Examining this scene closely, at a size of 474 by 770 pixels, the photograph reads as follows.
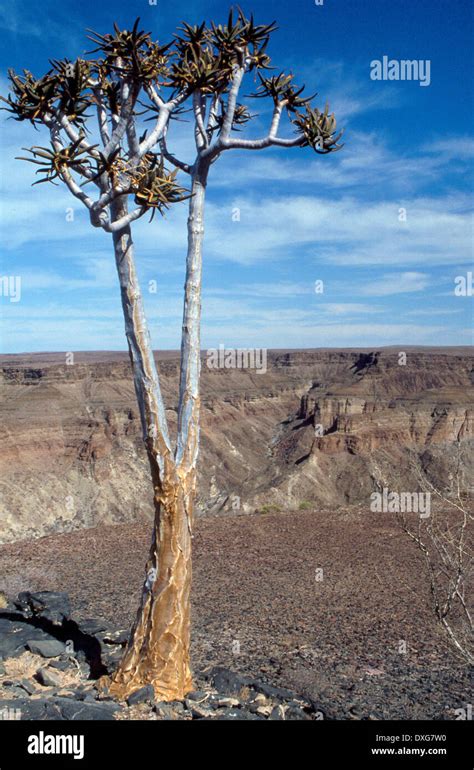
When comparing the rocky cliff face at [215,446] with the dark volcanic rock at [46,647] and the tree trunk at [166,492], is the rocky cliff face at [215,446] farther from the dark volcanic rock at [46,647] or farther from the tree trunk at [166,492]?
the tree trunk at [166,492]

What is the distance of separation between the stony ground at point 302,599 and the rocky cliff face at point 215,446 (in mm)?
11164

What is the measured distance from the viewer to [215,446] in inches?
2195

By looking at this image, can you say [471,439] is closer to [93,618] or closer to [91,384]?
[91,384]

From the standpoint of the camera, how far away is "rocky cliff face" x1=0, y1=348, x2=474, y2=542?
37.4 meters

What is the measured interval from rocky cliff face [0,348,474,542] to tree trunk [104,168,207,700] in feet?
60.2

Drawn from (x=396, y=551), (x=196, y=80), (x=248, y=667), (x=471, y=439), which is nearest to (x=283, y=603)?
(x=248, y=667)

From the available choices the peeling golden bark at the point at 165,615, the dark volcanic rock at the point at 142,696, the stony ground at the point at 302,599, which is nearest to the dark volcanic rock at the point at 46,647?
the peeling golden bark at the point at 165,615

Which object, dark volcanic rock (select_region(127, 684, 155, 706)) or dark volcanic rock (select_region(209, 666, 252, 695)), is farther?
dark volcanic rock (select_region(209, 666, 252, 695))

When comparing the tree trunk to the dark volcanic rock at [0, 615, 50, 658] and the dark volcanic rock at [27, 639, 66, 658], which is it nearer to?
the dark volcanic rock at [27, 639, 66, 658]

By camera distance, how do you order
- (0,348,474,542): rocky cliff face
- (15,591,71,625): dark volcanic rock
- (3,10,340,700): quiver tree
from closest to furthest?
(3,10,340,700): quiver tree, (15,591,71,625): dark volcanic rock, (0,348,474,542): rocky cliff face

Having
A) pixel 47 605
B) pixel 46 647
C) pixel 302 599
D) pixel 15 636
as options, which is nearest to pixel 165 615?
pixel 46 647

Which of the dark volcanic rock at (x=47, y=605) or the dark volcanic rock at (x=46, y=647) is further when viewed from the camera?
the dark volcanic rock at (x=47, y=605)

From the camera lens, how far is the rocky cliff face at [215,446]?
1471 inches

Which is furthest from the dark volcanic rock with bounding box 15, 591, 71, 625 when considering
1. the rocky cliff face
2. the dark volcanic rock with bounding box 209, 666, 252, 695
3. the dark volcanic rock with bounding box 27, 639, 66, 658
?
the rocky cliff face
